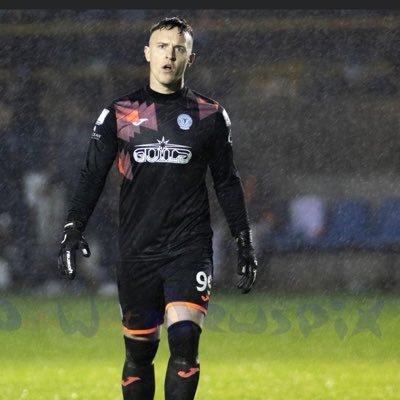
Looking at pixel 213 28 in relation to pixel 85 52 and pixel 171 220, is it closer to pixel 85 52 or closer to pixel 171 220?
pixel 85 52

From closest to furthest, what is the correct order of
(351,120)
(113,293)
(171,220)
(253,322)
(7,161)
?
(171,220) → (253,322) → (113,293) → (7,161) → (351,120)

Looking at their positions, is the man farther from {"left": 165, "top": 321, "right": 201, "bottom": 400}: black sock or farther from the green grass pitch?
the green grass pitch

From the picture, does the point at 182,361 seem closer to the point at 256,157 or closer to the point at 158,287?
the point at 158,287

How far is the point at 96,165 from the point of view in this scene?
7.77 meters

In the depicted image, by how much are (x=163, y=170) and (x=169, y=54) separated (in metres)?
0.60

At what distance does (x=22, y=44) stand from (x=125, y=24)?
A: 1441 millimetres

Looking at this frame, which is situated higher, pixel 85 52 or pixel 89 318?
pixel 85 52

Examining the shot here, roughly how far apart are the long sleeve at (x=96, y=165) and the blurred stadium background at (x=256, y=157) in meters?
7.19

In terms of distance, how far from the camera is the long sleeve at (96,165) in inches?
304

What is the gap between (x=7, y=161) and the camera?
19.0 m

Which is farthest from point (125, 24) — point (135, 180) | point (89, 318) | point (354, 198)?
point (135, 180)

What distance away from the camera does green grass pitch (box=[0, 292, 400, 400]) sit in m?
10.6

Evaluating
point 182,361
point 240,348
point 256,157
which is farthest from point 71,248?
point 256,157

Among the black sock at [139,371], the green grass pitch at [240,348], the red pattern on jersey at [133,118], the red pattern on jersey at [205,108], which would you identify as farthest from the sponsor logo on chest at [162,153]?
the green grass pitch at [240,348]
